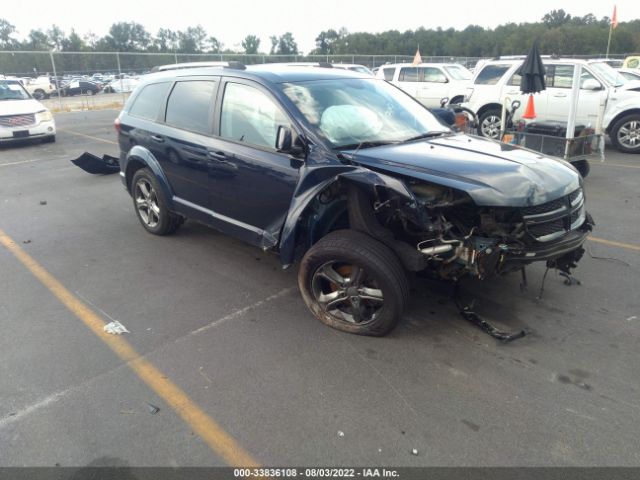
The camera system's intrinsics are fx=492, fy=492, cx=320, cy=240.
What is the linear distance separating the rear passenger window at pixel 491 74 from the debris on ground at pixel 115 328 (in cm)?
991

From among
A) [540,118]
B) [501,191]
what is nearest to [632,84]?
[540,118]

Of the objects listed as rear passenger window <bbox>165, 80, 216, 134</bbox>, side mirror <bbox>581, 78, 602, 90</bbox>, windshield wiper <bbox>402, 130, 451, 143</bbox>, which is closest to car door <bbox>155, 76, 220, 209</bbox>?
rear passenger window <bbox>165, 80, 216, 134</bbox>

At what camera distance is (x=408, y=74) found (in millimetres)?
15180

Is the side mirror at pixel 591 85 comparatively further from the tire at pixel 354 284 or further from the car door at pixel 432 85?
the tire at pixel 354 284

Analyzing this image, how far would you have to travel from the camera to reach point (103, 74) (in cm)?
2911

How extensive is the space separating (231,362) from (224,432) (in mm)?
670

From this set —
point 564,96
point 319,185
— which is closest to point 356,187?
point 319,185

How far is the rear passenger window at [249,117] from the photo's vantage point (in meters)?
4.07

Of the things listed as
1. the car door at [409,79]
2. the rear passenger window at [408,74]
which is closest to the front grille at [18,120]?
the car door at [409,79]

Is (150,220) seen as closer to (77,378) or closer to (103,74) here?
(77,378)

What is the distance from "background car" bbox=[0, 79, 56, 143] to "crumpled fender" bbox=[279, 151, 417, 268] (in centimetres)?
1104

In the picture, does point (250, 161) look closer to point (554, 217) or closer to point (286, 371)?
point (286, 371)

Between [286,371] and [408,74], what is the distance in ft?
44.9

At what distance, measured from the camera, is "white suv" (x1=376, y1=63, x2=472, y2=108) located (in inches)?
568
